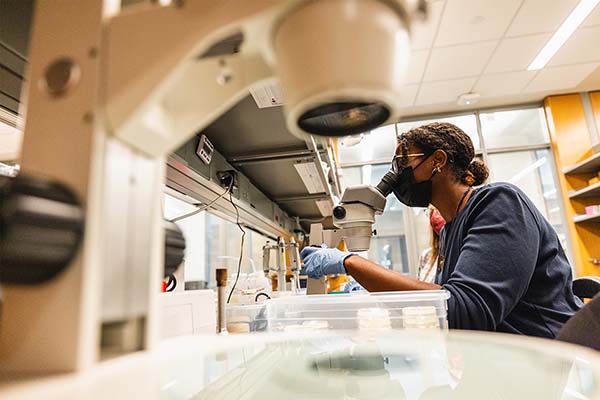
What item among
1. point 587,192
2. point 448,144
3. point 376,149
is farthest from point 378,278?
point 587,192

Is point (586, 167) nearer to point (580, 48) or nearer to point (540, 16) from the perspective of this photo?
point (580, 48)

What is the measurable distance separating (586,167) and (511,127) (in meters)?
0.93

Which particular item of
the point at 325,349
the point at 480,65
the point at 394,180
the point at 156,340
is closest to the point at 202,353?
the point at 156,340

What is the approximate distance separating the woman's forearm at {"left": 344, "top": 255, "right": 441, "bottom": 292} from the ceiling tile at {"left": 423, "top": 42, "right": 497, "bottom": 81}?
2.57 meters

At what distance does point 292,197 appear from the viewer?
2.35 meters

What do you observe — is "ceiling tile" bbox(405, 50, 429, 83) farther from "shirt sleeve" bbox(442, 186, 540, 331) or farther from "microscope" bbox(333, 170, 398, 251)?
"shirt sleeve" bbox(442, 186, 540, 331)

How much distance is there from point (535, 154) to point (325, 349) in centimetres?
487

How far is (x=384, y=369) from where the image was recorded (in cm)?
45

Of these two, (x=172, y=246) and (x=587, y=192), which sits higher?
(x=587, y=192)

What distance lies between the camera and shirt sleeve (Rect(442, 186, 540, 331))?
1029mm

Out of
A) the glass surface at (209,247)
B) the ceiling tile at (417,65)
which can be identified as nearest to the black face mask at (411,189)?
the glass surface at (209,247)

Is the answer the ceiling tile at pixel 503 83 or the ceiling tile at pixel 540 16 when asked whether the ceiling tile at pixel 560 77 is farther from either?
the ceiling tile at pixel 540 16

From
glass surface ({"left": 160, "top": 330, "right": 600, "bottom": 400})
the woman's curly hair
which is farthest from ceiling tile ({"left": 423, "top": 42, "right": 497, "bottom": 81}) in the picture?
glass surface ({"left": 160, "top": 330, "right": 600, "bottom": 400})

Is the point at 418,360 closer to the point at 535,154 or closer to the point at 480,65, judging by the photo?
the point at 480,65
